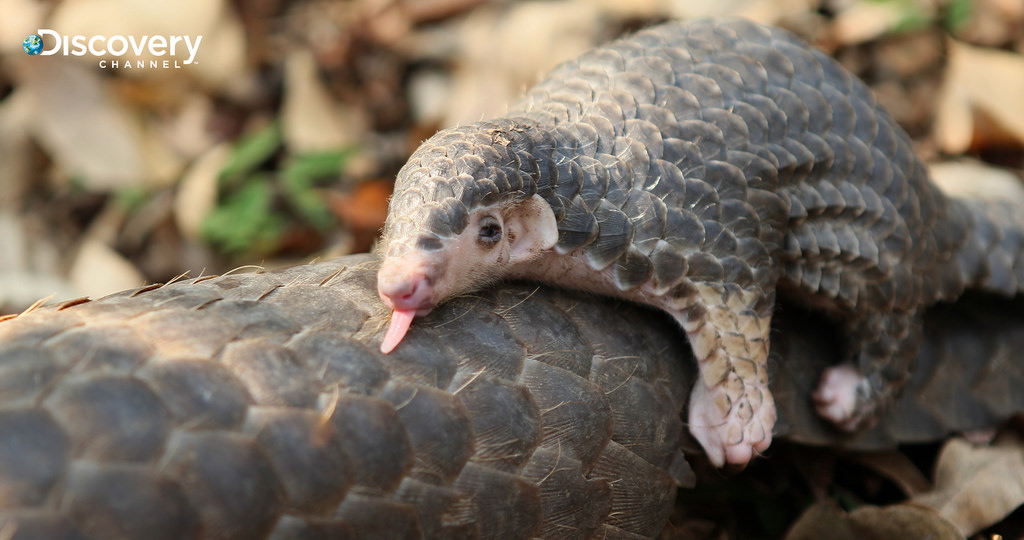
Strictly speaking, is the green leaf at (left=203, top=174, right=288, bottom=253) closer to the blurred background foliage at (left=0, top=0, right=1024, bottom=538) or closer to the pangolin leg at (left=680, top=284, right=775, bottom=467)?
the blurred background foliage at (left=0, top=0, right=1024, bottom=538)

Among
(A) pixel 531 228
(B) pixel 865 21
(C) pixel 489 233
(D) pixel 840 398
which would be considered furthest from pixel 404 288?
(B) pixel 865 21

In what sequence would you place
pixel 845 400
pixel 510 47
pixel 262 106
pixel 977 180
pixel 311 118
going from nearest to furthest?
pixel 845 400
pixel 977 180
pixel 510 47
pixel 311 118
pixel 262 106

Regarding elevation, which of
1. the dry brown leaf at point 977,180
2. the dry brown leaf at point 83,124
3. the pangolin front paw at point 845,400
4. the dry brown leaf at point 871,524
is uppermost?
the dry brown leaf at point 83,124

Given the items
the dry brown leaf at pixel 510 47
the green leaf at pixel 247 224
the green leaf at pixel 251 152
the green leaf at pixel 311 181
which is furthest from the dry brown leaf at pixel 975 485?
the green leaf at pixel 251 152

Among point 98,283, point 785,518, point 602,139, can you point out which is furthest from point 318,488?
point 98,283

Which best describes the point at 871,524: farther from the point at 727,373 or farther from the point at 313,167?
the point at 313,167

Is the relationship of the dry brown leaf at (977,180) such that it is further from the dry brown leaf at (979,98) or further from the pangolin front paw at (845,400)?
the pangolin front paw at (845,400)
